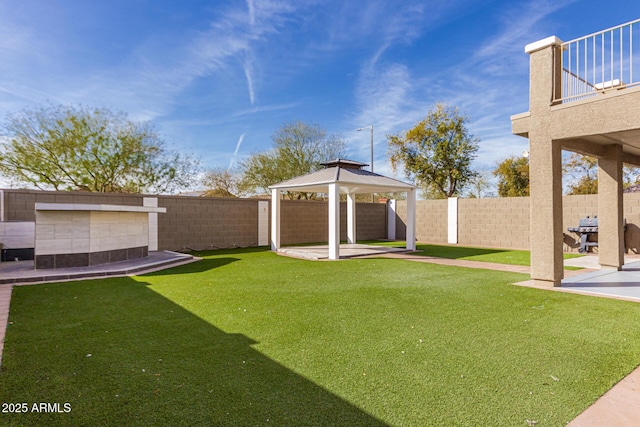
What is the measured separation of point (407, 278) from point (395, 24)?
1001cm

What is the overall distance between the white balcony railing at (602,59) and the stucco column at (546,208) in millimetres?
835

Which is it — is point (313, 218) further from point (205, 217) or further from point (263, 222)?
point (205, 217)

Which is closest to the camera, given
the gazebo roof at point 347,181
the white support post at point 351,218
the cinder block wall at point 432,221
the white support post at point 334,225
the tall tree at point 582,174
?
the white support post at point 334,225

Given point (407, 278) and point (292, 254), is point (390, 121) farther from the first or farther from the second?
point (407, 278)

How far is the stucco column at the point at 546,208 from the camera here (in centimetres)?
582

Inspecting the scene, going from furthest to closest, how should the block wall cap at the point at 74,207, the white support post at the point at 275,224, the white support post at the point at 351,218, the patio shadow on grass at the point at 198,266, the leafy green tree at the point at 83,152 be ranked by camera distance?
the leafy green tree at the point at 83,152, the white support post at the point at 351,218, the white support post at the point at 275,224, the patio shadow on grass at the point at 198,266, the block wall cap at the point at 74,207

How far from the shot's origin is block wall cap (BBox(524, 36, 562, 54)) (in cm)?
577

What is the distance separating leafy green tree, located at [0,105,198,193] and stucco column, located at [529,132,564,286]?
17.4m

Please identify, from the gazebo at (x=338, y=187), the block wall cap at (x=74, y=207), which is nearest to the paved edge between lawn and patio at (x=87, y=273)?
the block wall cap at (x=74, y=207)

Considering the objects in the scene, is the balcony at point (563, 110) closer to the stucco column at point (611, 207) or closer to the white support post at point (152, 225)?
the stucco column at point (611, 207)

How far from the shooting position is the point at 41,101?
15.0 metres

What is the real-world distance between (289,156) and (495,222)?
12561 millimetres

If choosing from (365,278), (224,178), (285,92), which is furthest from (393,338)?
(224,178)

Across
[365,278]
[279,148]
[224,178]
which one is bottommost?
[365,278]
